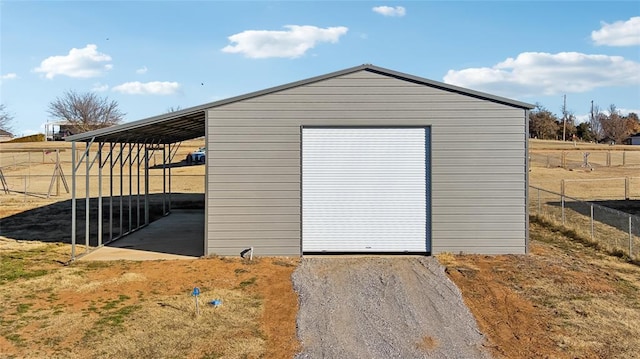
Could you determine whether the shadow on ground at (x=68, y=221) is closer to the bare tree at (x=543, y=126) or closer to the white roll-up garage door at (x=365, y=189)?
the white roll-up garage door at (x=365, y=189)

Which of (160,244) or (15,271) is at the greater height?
(160,244)

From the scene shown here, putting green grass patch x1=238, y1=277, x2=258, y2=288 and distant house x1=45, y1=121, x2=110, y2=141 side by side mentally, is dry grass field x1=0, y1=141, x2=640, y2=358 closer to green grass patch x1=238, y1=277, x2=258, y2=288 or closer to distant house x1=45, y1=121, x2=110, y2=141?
green grass patch x1=238, y1=277, x2=258, y2=288

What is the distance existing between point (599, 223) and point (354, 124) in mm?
10525

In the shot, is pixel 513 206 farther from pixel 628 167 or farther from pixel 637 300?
pixel 628 167

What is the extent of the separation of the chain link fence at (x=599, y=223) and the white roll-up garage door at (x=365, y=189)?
5.19 meters

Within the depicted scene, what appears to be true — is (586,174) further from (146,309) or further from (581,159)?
(146,309)

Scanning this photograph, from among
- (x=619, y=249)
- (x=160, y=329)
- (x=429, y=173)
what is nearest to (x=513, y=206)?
(x=429, y=173)

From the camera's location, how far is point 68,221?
17672 mm

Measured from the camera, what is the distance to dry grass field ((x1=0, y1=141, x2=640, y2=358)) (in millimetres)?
6453

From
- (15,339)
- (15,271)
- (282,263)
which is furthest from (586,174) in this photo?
(15,339)

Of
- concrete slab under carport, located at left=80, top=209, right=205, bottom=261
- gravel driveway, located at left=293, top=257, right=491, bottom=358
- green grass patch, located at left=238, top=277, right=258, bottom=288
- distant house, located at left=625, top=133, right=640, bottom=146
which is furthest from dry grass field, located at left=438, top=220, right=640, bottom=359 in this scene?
distant house, located at left=625, top=133, right=640, bottom=146

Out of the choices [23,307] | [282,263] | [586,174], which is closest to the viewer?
[23,307]

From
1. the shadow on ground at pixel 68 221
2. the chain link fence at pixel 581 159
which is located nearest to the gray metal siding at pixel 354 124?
the shadow on ground at pixel 68 221

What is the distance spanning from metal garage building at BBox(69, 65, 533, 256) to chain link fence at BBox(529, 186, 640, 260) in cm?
296
